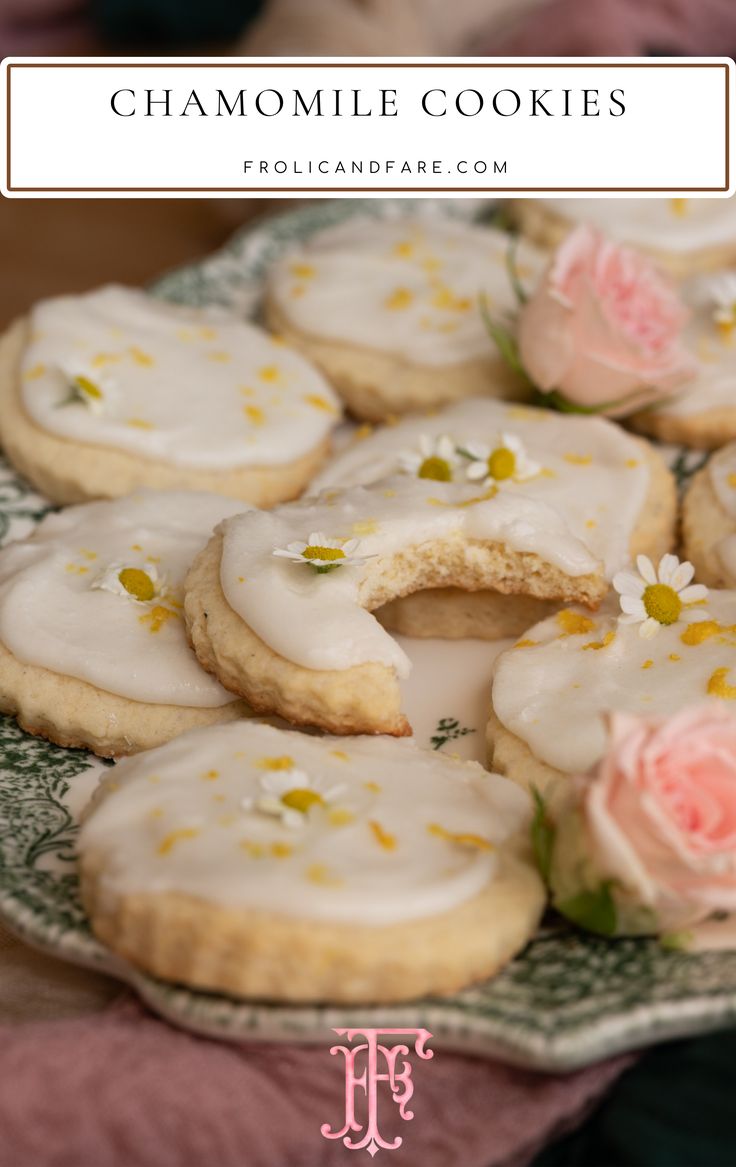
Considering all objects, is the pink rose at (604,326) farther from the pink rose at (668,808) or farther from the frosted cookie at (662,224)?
the pink rose at (668,808)

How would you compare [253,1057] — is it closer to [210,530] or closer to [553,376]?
[210,530]

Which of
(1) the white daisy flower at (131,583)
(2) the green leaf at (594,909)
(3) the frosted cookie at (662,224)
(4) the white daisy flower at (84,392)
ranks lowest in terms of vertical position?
(2) the green leaf at (594,909)

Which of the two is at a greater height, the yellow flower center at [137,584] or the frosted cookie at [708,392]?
the frosted cookie at [708,392]

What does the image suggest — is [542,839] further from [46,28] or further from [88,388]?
[46,28]

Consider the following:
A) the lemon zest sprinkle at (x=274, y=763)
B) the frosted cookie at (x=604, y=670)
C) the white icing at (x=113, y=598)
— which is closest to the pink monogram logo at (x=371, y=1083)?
the lemon zest sprinkle at (x=274, y=763)

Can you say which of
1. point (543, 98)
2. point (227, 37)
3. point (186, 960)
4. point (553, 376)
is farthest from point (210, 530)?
point (227, 37)

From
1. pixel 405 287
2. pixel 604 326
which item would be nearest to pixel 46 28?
pixel 405 287

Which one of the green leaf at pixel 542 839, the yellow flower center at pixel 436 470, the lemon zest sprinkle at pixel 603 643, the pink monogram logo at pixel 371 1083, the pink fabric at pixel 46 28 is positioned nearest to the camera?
the pink monogram logo at pixel 371 1083
